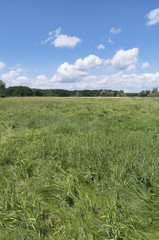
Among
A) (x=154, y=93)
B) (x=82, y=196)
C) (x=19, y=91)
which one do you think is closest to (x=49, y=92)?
(x=19, y=91)

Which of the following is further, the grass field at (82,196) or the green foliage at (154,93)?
the green foliage at (154,93)

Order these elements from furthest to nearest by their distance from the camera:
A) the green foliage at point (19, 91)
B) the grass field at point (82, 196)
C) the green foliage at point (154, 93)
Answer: the green foliage at point (154, 93)
the green foliage at point (19, 91)
the grass field at point (82, 196)

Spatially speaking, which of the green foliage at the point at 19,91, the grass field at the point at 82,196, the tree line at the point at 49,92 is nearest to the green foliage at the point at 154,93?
the tree line at the point at 49,92

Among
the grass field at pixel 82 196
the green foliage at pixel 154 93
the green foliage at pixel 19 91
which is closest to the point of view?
the grass field at pixel 82 196

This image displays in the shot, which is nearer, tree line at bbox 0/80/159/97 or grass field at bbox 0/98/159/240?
grass field at bbox 0/98/159/240

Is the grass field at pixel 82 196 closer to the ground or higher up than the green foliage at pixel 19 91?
closer to the ground

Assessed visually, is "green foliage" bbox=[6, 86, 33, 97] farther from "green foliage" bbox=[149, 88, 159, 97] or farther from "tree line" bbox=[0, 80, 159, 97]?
"green foliage" bbox=[149, 88, 159, 97]

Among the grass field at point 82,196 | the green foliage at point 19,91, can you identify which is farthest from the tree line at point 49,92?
the grass field at point 82,196

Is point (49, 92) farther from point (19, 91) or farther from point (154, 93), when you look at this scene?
point (154, 93)

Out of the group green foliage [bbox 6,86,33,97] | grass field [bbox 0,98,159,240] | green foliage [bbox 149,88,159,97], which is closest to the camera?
Result: grass field [bbox 0,98,159,240]

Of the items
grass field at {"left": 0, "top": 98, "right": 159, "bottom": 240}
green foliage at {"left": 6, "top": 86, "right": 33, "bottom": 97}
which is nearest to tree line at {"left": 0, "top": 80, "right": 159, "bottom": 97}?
green foliage at {"left": 6, "top": 86, "right": 33, "bottom": 97}

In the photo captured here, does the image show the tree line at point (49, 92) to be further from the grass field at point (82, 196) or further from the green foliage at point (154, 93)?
the grass field at point (82, 196)

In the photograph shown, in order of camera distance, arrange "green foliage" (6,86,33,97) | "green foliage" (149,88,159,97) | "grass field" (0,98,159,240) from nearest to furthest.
A: 1. "grass field" (0,98,159,240)
2. "green foliage" (6,86,33,97)
3. "green foliage" (149,88,159,97)

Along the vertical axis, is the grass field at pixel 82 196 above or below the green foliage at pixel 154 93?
below
